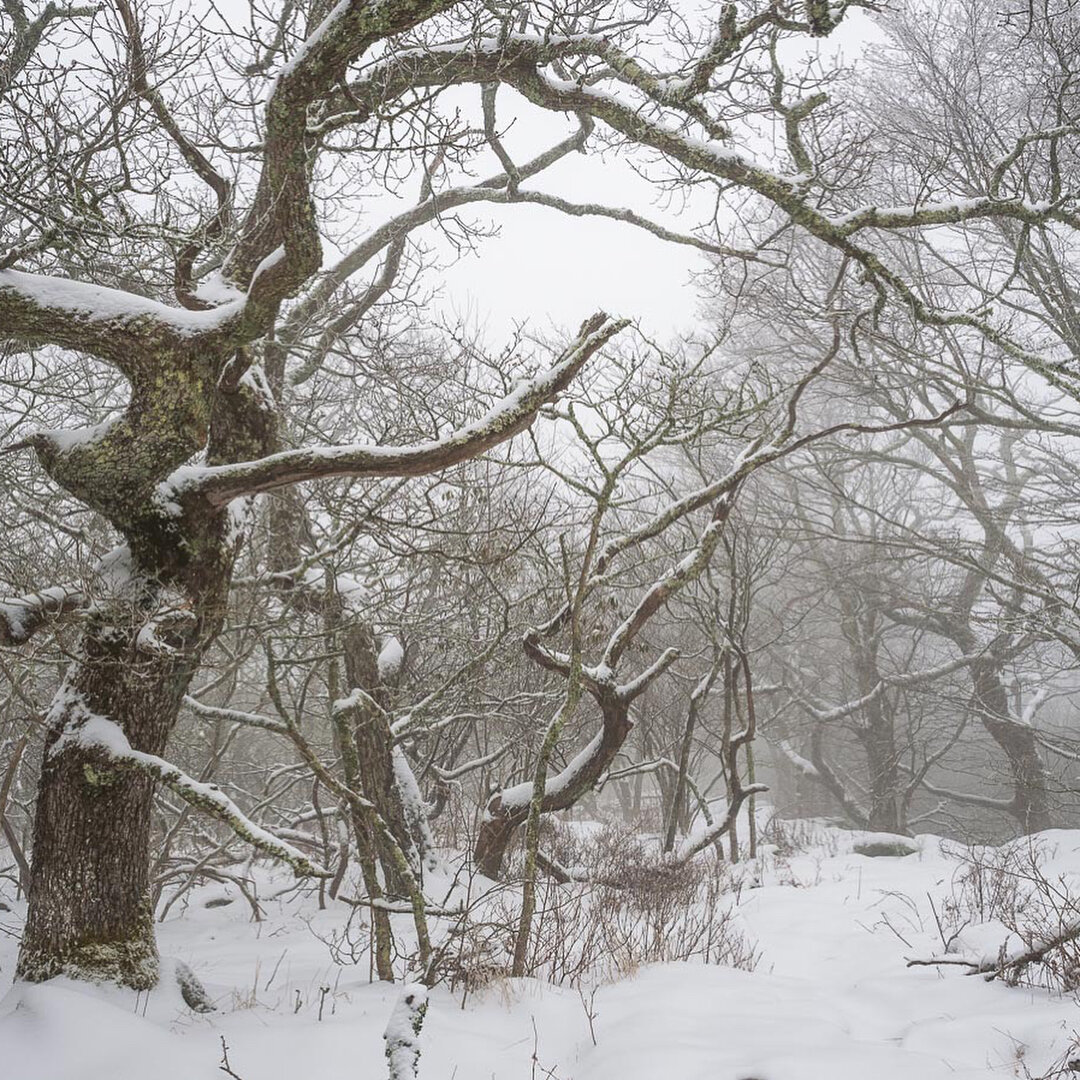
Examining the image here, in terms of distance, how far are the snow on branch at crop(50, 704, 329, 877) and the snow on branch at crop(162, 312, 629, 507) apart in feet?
3.41

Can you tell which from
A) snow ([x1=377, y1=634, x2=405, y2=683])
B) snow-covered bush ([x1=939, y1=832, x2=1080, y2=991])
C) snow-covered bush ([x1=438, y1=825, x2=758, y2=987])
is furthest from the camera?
snow ([x1=377, y1=634, x2=405, y2=683])

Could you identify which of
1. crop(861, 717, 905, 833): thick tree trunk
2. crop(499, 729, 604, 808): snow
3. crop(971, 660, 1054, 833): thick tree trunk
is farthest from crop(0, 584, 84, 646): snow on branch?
crop(861, 717, 905, 833): thick tree trunk

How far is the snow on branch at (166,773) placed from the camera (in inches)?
122

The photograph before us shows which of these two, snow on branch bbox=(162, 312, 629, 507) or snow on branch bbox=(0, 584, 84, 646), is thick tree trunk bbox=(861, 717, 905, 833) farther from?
snow on branch bbox=(0, 584, 84, 646)

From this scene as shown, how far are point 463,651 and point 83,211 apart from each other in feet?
19.4

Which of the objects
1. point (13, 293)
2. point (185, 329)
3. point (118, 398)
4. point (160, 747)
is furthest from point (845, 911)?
point (118, 398)

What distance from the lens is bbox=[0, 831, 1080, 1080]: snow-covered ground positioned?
2703 mm

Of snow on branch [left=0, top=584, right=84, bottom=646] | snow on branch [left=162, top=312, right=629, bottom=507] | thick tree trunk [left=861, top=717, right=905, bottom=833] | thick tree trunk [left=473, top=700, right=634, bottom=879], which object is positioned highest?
snow on branch [left=162, top=312, right=629, bottom=507]

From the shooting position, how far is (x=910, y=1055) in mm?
2943

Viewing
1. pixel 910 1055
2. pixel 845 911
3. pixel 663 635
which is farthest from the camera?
pixel 663 635

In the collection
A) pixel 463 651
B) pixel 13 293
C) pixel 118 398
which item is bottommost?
pixel 463 651

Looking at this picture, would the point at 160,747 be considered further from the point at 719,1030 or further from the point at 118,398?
the point at 118,398

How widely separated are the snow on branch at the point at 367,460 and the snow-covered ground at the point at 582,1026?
204 cm

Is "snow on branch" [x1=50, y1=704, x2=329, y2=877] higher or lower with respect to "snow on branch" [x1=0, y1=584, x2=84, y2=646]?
lower
